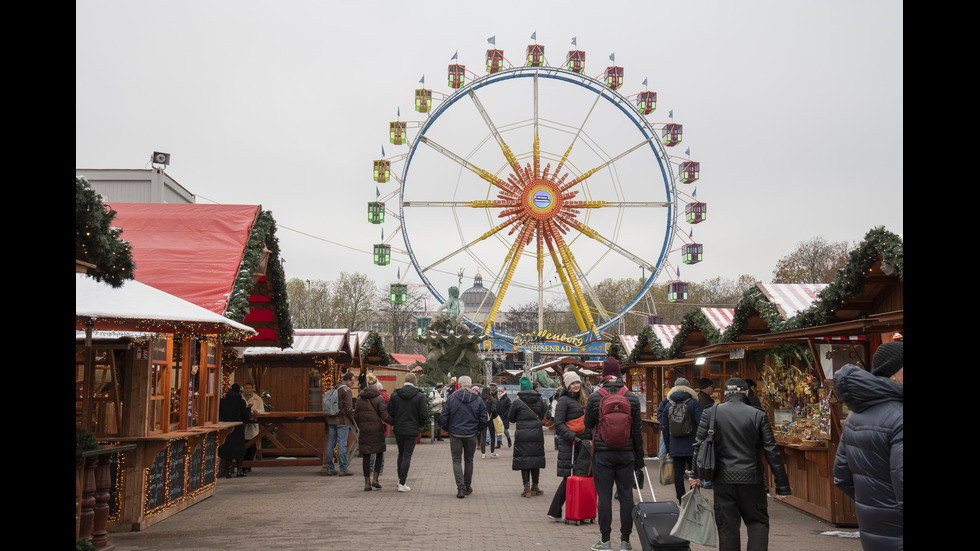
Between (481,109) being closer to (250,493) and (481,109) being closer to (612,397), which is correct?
(250,493)

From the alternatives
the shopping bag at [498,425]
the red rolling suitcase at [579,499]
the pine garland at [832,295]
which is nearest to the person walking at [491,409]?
the shopping bag at [498,425]

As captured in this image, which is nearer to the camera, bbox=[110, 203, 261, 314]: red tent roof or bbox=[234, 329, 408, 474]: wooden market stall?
bbox=[110, 203, 261, 314]: red tent roof

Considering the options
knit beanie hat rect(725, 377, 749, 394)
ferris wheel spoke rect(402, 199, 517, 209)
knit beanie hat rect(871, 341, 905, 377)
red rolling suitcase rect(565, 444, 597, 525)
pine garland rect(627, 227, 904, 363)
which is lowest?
red rolling suitcase rect(565, 444, 597, 525)

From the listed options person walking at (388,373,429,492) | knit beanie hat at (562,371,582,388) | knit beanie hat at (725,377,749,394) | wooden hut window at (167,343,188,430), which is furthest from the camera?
person walking at (388,373,429,492)

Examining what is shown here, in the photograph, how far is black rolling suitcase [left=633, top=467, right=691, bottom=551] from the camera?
23.4 ft

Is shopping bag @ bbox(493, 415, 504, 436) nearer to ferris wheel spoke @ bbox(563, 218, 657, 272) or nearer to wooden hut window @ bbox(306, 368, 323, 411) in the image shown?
wooden hut window @ bbox(306, 368, 323, 411)

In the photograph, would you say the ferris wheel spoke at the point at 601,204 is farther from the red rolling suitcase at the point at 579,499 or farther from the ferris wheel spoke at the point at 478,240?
the red rolling suitcase at the point at 579,499

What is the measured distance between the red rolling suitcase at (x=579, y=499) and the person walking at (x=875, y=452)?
463 cm

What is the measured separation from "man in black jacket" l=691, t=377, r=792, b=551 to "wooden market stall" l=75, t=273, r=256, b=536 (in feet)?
16.0

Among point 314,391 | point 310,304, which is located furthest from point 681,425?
point 310,304

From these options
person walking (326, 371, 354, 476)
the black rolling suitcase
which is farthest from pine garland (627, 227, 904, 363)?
person walking (326, 371, 354, 476)
